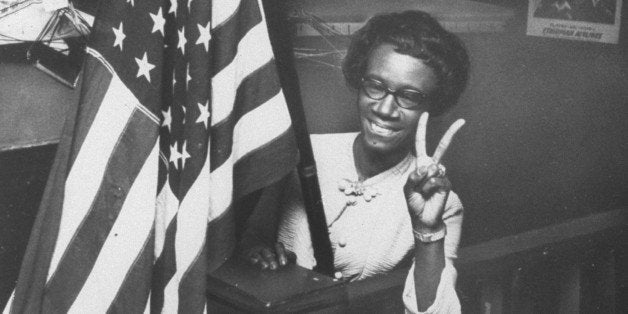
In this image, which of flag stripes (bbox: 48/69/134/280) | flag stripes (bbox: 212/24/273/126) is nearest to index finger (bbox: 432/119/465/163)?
flag stripes (bbox: 212/24/273/126)

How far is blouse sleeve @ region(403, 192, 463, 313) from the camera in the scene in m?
2.90

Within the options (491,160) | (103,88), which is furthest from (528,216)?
(103,88)

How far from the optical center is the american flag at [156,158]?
8.03 feet

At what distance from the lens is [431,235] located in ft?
9.46

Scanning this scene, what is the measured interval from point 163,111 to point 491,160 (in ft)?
4.39

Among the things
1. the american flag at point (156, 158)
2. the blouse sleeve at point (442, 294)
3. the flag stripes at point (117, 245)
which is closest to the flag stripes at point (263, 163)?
the american flag at point (156, 158)

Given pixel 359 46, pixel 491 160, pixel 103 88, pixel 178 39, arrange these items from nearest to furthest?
pixel 103 88 < pixel 178 39 < pixel 359 46 < pixel 491 160

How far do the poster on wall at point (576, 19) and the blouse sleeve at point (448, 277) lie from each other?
2.59 ft

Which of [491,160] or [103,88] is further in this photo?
[491,160]

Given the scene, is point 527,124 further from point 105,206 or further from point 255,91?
point 105,206

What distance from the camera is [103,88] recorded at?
2.48 meters

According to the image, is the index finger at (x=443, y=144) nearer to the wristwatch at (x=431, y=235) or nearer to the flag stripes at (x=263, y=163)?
the wristwatch at (x=431, y=235)

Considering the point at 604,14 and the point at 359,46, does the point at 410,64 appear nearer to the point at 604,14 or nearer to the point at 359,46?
the point at 359,46

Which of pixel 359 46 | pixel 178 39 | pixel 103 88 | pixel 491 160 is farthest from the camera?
pixel 491 160
